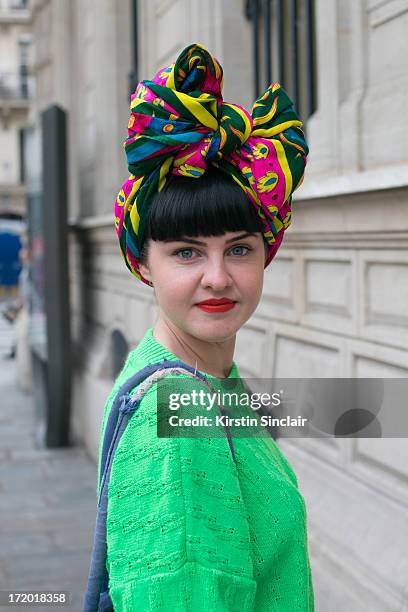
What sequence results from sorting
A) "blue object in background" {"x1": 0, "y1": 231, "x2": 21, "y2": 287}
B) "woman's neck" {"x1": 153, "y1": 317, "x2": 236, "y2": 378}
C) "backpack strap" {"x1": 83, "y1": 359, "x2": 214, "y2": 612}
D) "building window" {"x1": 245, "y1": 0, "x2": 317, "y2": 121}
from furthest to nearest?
"blue object in background" {"x1": 0, "y1": 231, "x2": 21, "y2": 287} → "building window" {"x1": 245, "y1": 0, "x2": 317, "y2": 121} → "woman's neck" {"x1": 153, "y1": 317, "x2": 236, "y2": 378} → "backpack strap" {"x1": 83, "y1": 359, "x2": 214, "y2": 612}

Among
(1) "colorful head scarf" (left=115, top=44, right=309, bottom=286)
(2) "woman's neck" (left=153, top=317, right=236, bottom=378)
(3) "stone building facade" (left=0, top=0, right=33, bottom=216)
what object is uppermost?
(3) "stone building facade" (left=0, top=0, right=33, bottom=216)

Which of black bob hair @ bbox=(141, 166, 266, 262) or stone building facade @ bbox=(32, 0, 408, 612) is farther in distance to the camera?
stone building facade @ bbox=(32, 0, 408, 612)

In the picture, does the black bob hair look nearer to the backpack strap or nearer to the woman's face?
the woman's face

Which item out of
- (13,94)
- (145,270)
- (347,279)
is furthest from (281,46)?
(13,94)

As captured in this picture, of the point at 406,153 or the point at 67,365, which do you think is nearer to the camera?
the point at 406,153

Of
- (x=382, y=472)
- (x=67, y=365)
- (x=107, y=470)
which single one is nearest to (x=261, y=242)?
(x=107, y=470)

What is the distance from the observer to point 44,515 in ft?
20.3

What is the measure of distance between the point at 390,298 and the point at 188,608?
2.16m

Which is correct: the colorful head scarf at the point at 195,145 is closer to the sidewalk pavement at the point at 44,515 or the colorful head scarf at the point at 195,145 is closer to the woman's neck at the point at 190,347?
the woman's neck at the point at 190,347

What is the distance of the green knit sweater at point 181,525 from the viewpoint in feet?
4.34

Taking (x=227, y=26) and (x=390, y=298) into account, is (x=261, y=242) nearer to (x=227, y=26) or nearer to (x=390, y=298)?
(x=390, y=298)

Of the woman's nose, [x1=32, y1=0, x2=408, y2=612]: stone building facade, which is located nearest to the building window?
[x1=32, y1=0, x2=408, y2=612]: stone building facade

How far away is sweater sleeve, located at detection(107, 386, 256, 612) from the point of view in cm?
132

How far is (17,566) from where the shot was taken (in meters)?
5.13
